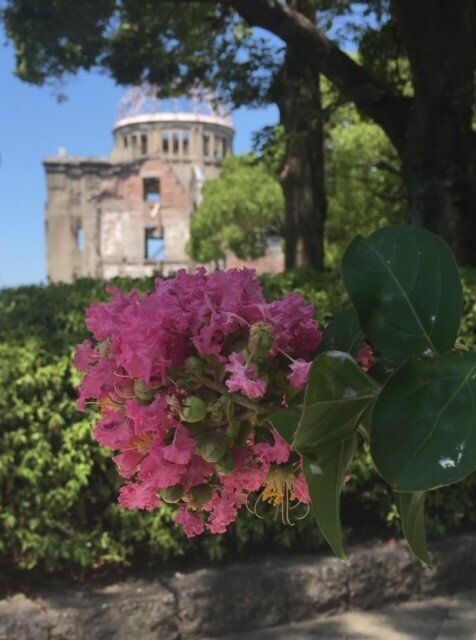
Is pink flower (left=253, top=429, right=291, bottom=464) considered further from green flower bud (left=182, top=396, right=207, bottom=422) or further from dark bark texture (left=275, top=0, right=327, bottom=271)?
dark bark texture (left=275, top=0, right=327, bottom=271)

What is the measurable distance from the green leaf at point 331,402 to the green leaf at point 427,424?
3cm

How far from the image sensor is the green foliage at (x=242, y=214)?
27255 millimetres

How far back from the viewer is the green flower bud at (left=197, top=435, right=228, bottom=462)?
1.10 meters

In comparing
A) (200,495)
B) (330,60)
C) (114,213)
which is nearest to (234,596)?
(200,495)

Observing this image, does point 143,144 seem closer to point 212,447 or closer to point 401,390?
point 212,447

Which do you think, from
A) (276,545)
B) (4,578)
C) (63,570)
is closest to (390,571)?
(276,545)

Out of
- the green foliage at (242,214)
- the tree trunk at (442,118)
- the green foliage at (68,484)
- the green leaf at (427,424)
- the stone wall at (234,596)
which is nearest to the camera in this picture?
the green leaf at (427,424)

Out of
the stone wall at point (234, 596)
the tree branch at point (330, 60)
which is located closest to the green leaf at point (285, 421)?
the stone wall at point (234, 596)

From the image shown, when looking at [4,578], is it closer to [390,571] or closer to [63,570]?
[63,570]

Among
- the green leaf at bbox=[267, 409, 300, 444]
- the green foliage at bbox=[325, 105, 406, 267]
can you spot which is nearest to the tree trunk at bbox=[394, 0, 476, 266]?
the green leaf at bbox=[267, 409, 300, 444]

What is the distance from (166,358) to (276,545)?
4.03 m

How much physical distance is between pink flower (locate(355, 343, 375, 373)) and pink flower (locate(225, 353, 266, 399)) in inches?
6.8

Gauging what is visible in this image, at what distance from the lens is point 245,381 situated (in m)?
1.03

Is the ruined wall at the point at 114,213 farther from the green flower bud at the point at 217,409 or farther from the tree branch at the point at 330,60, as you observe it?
the green flower bud at the point at 217,409
